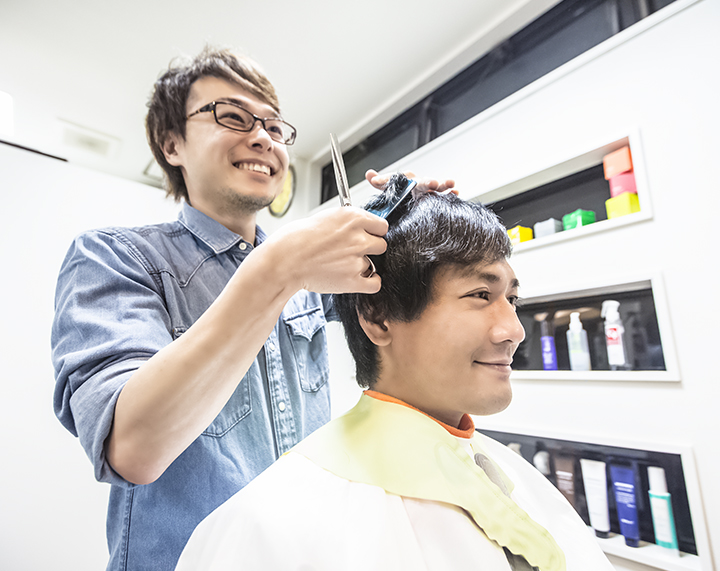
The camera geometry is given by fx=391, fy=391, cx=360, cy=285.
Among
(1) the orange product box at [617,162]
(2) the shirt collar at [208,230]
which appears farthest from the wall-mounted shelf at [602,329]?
(2) the shirt collar at [208,230]

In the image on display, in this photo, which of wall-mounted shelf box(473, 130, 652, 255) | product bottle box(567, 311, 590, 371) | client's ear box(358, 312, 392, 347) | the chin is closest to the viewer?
the chin

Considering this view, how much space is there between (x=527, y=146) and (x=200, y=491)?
201 centimetres

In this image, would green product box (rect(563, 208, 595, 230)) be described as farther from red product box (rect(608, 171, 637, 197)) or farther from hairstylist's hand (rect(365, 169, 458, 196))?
hairstylist's hand (rect(365, 169, 458, 196))

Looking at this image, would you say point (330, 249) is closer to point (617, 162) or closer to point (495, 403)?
point (495, 403)

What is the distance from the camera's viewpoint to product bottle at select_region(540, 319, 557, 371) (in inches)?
72.0

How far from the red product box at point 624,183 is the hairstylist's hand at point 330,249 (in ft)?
4.65

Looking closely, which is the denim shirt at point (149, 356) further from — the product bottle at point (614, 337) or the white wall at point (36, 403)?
the white wall at point (36, 403)

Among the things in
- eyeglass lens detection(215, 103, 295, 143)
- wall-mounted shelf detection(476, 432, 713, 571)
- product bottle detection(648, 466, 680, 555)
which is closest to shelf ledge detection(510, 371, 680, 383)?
wall-mounted shelf detection(476, 432, 713, 571)

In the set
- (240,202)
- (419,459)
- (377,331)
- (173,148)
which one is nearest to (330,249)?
(377,331)

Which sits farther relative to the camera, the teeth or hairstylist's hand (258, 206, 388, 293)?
the teeth

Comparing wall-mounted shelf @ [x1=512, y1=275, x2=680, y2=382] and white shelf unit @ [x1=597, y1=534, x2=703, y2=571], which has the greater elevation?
wall-mounted shelf @ [x1=512, y1=275, x2=680, y2=382]

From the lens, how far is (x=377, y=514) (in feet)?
2.34

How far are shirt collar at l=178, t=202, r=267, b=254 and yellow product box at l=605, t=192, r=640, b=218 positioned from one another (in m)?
1.54

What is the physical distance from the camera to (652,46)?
1594 millimetres
